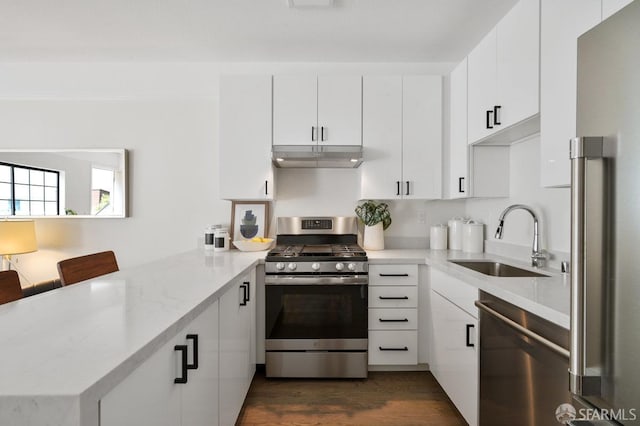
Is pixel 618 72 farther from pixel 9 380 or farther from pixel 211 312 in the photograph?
pixel 211 312

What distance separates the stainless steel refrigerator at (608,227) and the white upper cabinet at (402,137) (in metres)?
2.06

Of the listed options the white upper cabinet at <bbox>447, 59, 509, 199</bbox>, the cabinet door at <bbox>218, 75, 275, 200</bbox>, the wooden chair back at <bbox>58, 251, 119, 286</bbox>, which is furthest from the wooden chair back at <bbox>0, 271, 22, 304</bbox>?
the white upper cabinet at <bbox>447, 59, 509, 199</bbox>

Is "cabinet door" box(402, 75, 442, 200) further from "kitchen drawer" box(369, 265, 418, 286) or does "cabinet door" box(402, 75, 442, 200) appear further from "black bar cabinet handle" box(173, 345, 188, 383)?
"black bar cabinet handle" box(173, 345, 188, 383)

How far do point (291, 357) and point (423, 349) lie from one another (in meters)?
0.95

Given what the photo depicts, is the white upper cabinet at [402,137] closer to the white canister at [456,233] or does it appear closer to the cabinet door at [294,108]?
the white canister at [456,233]

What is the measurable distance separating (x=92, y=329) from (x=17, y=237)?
2670mm

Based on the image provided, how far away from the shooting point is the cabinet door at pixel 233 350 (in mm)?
1664

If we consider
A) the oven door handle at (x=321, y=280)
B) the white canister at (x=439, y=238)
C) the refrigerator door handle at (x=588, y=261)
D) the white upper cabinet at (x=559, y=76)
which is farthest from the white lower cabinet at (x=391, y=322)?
the refrigerator door handle at (x=588, y=261)

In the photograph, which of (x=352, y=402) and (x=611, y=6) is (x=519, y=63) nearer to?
(x=611, y=6)

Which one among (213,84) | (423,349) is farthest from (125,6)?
(423,349)

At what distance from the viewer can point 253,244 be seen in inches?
116

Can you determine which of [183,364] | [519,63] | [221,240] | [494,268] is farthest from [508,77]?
[221,240]

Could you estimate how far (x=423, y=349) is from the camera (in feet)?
8.66

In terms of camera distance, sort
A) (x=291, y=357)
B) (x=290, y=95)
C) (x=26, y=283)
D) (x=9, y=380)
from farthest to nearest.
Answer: (x=26, y=283), (x=290, y=95), (x=291, y=357), (x=9, y=380)
